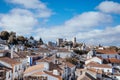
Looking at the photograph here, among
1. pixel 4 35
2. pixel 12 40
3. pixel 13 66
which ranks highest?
pixel 4 35

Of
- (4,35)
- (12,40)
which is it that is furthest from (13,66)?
(4,35)

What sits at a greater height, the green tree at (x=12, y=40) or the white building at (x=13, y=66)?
the green tree at (x=12, y=40)

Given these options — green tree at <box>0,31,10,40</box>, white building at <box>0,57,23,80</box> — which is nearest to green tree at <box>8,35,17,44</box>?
green tree at <box>0,31,10,40</box>

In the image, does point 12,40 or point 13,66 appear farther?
point 12,40

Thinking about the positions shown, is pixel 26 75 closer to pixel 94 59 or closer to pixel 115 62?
pixel 94 59

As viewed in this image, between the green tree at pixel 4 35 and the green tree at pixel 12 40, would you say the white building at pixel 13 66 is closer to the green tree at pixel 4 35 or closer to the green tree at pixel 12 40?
the green tree at pixel 12 40

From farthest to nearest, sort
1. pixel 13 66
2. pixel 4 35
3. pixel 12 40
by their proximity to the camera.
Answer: pixel 4 35 → pixel 12 40 → pixel 13 66

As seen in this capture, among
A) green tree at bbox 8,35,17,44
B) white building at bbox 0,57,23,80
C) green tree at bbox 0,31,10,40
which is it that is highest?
green tree at bbox 0,31,10,40

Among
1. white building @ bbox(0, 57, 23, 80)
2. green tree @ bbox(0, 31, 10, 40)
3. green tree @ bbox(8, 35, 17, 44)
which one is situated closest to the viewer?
white building @ bbox(0, 57, 23, 80)

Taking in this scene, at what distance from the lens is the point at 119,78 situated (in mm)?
64375

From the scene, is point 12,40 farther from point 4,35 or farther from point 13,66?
point 13,66

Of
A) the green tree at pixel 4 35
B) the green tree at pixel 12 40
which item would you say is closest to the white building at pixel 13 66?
the green tree at pixel 12 40

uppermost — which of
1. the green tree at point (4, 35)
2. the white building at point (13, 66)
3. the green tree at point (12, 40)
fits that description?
the green tree at point (4, 35)

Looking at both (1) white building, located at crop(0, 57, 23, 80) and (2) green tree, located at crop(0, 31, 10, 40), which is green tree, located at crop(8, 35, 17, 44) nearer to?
(2) green tree, located at crop(0, 31, 10, 40)
